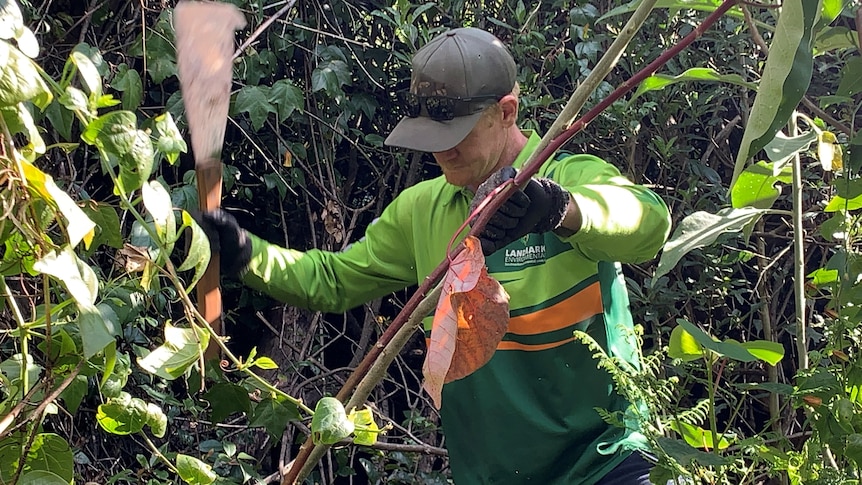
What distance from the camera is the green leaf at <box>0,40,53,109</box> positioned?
0.66 meters

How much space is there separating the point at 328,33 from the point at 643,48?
3.17 ft

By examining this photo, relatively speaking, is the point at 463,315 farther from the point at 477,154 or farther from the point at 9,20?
the point at 477,154

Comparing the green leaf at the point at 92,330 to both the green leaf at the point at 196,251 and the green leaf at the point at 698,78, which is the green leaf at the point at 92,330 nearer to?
the green leaf at the point at 196,251

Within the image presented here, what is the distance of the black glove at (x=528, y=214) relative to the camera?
3.88 ft

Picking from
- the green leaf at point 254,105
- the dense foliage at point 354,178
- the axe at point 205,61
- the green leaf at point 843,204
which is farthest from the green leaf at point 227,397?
the green leaf at point 254,105

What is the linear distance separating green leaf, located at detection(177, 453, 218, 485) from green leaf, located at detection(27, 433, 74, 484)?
12 cm

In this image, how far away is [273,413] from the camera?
120 centimetres

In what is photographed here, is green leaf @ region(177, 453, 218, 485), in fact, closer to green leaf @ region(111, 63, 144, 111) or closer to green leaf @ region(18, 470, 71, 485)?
green leaf @ region(18, 470, 71, 485)

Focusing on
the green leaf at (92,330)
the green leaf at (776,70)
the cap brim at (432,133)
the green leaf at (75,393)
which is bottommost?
the green leaf at (75,393)

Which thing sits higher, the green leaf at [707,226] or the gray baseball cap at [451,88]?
the green leaf at [707,226]

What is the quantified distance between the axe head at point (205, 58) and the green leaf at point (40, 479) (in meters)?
0.36

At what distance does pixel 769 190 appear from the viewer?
3.92 ft

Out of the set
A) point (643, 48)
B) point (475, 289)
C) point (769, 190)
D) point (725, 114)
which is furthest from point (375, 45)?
point (475, 289)

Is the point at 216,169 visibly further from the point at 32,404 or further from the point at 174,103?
the point at 174,103
